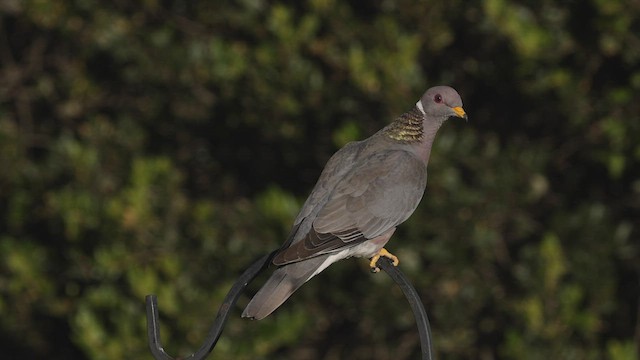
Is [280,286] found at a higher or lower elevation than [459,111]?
lower

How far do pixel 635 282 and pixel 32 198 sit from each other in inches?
121

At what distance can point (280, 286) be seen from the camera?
3158mm

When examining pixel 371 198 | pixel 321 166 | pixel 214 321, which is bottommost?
pixel 321 166

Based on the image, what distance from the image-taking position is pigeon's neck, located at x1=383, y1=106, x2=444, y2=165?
3686mm

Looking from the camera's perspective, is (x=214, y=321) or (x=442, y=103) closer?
(x=214, y=321)

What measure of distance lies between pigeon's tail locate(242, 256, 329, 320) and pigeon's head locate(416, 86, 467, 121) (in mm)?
656

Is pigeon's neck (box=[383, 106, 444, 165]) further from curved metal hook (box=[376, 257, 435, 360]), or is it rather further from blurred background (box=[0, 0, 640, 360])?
blurred background (box=[0, 0, 640, 360])

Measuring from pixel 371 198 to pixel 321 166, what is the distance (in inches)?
81.3

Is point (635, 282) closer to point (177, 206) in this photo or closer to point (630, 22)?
point (630, 22)

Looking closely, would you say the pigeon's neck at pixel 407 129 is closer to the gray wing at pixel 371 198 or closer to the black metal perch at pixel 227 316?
the gray wing at pixel 371 198

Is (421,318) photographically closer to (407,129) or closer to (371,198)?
(371,198)

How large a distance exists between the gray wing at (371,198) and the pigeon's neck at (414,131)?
62 millimetres

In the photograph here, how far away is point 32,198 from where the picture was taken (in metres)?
5.79

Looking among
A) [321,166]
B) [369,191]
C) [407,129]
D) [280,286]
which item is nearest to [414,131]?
[407,129]
